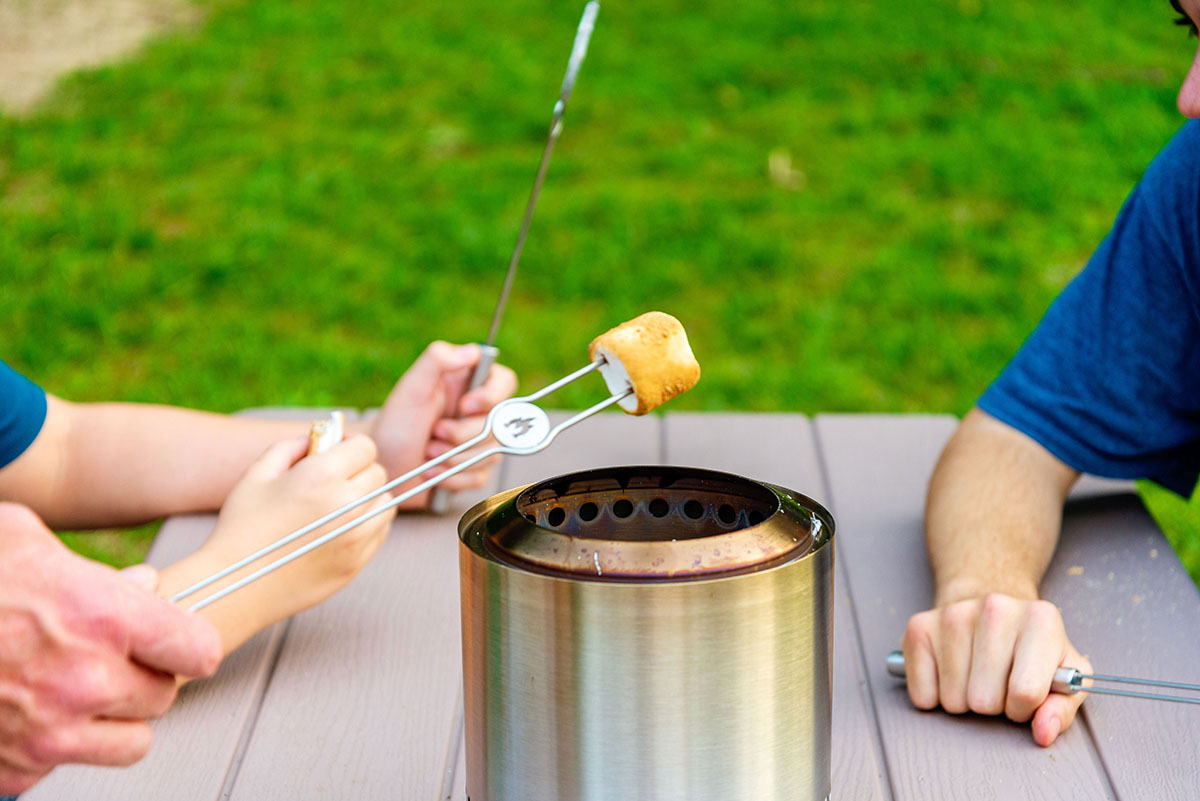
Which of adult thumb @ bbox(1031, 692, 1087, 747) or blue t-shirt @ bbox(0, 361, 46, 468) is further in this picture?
blue t-shirt @ bbox(0, 361, 46, 468)

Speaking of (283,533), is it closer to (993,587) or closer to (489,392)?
(489,392)

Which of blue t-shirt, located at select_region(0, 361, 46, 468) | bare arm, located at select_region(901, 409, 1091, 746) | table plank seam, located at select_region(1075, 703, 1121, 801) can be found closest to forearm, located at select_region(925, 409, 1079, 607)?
bare arm, located at select_region(901, 409, 1091, 746)

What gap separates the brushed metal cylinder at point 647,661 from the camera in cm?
68

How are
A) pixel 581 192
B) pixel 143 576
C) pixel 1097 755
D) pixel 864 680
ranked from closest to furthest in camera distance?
pixel 143 576 < pixel 1097 755 < pixel 864 680 < pixel 581 192

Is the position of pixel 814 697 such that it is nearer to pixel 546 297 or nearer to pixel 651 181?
pixel 546 297

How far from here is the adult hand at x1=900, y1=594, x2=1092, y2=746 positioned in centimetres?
99

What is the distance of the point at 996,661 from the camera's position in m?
1.01

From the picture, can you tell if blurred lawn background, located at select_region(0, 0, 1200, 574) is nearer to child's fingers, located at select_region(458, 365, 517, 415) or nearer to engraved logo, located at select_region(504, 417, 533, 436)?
child's fingers, located at select_region(458, 365, 517, 415)

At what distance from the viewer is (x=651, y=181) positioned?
4023mm

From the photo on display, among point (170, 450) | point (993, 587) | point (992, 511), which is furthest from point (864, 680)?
point (170, 450)

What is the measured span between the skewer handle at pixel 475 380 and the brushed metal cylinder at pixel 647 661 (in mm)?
636

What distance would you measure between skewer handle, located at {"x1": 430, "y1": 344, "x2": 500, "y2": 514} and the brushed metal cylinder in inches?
25.0

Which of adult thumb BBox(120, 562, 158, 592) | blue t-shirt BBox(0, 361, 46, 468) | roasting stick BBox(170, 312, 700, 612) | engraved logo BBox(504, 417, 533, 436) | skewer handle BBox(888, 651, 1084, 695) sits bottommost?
skewer handle BBox(888, 651, 1084, 695)

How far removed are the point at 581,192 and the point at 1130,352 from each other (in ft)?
8.82
